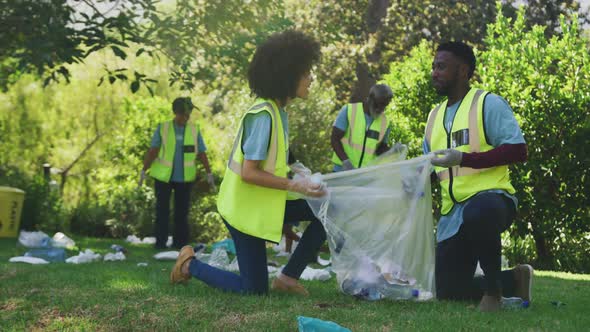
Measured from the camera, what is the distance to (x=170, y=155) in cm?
1001

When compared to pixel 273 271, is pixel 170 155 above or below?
above

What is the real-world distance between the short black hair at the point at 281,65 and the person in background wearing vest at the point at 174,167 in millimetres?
4811

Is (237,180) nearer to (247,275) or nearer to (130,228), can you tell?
(247,275)

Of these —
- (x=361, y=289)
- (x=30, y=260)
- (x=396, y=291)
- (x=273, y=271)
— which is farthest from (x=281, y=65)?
(x=30, y=260)

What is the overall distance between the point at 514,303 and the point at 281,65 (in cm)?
208

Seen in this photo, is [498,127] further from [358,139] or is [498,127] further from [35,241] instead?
[35,241]

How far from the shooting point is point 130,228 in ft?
44.4

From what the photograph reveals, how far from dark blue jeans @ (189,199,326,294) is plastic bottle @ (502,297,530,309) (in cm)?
123

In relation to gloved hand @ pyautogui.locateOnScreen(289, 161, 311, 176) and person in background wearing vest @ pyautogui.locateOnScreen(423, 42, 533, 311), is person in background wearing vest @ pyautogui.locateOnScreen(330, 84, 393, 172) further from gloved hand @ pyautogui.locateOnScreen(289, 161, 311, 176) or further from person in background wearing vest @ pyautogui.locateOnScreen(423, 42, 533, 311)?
person in background wearing vest @ pyautogui.locateOnScreen(423, 42, 533, 311)

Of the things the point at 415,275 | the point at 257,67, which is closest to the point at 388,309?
the point at 415,275

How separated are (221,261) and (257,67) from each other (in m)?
2.53

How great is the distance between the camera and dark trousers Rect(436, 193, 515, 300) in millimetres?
4617

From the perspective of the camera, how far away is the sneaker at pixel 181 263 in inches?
216

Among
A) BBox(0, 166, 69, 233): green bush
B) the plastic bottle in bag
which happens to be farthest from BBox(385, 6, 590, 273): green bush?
BBox(0, 166, 69, 233): green bush
